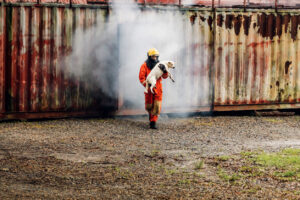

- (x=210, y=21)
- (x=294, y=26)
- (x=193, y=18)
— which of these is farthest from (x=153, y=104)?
(x=294, y=26)

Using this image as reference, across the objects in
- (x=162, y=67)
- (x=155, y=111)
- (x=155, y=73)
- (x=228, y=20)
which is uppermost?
(x=228, y=20)

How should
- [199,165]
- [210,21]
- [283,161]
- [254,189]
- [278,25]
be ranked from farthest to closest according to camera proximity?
[278,25]
[210,21]
[283,161]
[199,165]
[254,189]

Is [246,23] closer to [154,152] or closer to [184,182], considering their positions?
[154,152]

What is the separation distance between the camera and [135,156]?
9078mm

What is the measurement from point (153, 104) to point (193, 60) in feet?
7.34

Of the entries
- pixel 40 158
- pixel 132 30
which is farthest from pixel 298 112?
pixel 40 158

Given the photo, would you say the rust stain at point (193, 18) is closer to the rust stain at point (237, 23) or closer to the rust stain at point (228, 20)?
the rust stain at point (228, 20)

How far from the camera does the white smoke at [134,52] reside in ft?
42.4

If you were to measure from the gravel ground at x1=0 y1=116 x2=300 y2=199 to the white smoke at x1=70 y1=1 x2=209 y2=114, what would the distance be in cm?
65

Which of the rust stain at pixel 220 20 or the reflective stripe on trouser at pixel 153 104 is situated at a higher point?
the rust stain at pixel 220 20

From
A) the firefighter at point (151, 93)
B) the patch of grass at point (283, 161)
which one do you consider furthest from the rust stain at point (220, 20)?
the patch of grass at point (283, 161)

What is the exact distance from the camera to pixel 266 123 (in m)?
13.0

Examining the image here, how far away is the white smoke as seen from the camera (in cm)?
1292

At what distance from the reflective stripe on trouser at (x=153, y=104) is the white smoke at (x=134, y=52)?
1.41 metres
